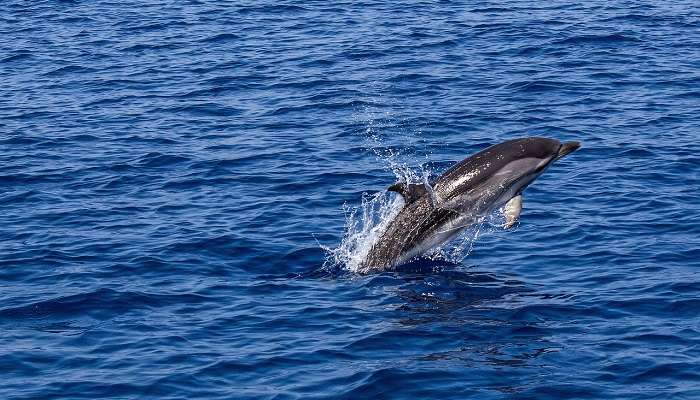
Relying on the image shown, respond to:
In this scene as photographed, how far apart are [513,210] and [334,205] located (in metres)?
4.52

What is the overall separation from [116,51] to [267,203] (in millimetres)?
15413

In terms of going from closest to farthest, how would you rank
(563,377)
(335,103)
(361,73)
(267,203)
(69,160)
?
(563,377) → (267,203) → (69,160) → (335,103) → (361,73)

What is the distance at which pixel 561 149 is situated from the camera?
21188 millimetres

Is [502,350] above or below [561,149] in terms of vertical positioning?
below

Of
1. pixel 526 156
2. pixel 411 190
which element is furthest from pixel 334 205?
pixel 526 156

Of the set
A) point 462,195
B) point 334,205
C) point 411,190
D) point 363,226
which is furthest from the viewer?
point 334,205

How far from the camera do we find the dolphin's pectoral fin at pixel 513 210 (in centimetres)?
2167

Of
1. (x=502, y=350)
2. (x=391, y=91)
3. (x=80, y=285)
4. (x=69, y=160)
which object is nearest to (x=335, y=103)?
(x=391, y=91)

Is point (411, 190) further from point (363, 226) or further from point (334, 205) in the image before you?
point (334, 205)

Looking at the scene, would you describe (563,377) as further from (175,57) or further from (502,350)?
(175,57)

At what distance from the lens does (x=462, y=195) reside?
21047 mm

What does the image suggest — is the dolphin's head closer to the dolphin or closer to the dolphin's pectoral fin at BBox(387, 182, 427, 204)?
the dolphin

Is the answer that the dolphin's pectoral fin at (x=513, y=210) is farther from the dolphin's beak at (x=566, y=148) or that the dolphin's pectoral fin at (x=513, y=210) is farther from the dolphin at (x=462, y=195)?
the dolphin's beak at (x=566, y=148)

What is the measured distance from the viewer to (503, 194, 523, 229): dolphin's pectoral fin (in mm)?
21672
